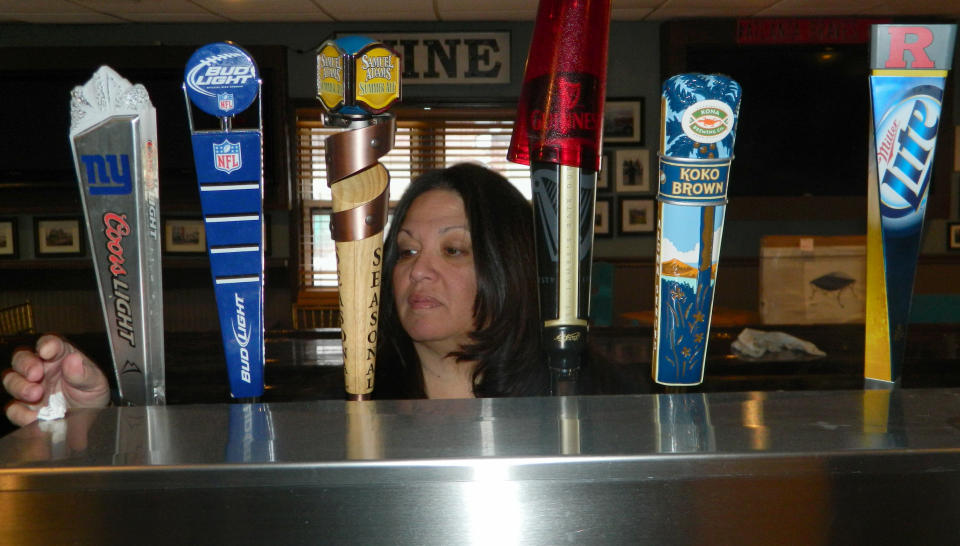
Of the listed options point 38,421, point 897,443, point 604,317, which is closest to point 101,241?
point 38,421

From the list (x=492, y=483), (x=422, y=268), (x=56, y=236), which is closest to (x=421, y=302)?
(x=422, y=268)

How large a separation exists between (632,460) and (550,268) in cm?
15

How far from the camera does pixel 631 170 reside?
534 cm

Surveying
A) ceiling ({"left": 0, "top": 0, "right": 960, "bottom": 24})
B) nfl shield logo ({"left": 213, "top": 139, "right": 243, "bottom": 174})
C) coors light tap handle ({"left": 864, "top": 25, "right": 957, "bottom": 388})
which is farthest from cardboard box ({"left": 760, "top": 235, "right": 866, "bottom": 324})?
ceiling ({"left": 0, "top": 0, "right": 960, "bottom": 24})

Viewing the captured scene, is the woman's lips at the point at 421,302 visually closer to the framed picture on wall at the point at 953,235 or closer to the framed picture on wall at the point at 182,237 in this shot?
the framed picture on wall at the point at 182,237

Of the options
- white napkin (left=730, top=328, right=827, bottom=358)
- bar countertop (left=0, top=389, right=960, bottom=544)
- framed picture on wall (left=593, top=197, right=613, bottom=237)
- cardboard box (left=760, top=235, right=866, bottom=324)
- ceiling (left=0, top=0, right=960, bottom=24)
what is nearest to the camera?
bar countertop (left=0, top=389, right=960, bottom=544)

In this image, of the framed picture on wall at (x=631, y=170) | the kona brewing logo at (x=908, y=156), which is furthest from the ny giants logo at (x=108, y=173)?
the framed picture on wall at (x=631, y=170)

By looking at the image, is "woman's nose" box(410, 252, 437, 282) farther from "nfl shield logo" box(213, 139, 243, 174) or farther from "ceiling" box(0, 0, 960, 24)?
"ceiling" box(0, 0, 960, 24)

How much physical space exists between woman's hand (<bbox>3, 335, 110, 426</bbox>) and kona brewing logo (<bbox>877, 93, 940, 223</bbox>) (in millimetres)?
607

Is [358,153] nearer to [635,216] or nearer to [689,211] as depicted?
[689,211]

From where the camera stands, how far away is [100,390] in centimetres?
67

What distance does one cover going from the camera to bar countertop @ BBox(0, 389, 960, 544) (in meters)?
0.42

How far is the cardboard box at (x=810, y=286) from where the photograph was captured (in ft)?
7.13

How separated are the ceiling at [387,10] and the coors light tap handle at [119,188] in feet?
14.0
